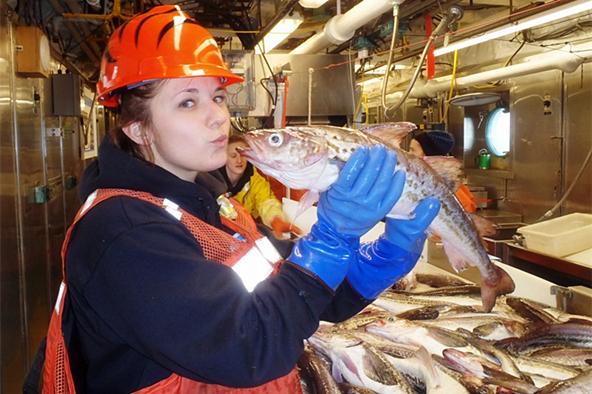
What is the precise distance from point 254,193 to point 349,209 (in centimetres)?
408

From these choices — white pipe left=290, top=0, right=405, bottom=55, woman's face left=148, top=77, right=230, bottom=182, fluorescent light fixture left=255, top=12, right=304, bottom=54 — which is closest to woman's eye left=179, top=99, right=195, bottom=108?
woman's face left=148, top=77, right=230, bottom=182

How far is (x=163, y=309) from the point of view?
1.14 m

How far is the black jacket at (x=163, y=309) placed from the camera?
3.78ft

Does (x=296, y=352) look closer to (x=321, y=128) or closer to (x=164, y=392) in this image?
(x=164, y=392)

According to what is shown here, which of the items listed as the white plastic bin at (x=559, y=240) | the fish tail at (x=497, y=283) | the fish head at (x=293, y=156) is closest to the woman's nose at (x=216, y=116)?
the fish head at (x=293, y=156)

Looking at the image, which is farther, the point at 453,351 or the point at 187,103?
the point at 453,351

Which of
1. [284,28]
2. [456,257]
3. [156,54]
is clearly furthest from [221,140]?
[284,28]

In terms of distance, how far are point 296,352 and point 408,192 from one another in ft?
2.42

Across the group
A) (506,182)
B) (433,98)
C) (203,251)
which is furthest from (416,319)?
(433,98)

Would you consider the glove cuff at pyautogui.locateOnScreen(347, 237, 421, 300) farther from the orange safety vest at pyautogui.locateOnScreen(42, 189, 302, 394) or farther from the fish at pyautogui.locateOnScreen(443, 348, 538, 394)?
the fish at pyautogui.locateOnScreen(443, 348, 538, 394)

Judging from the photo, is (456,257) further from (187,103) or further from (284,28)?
(284,28)

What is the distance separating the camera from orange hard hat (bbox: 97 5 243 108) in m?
1.45

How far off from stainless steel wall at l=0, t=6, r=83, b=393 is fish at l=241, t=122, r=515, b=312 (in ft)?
8.42

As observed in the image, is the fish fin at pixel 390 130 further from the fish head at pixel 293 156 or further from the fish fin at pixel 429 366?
the fish fin at pixel 429 366
